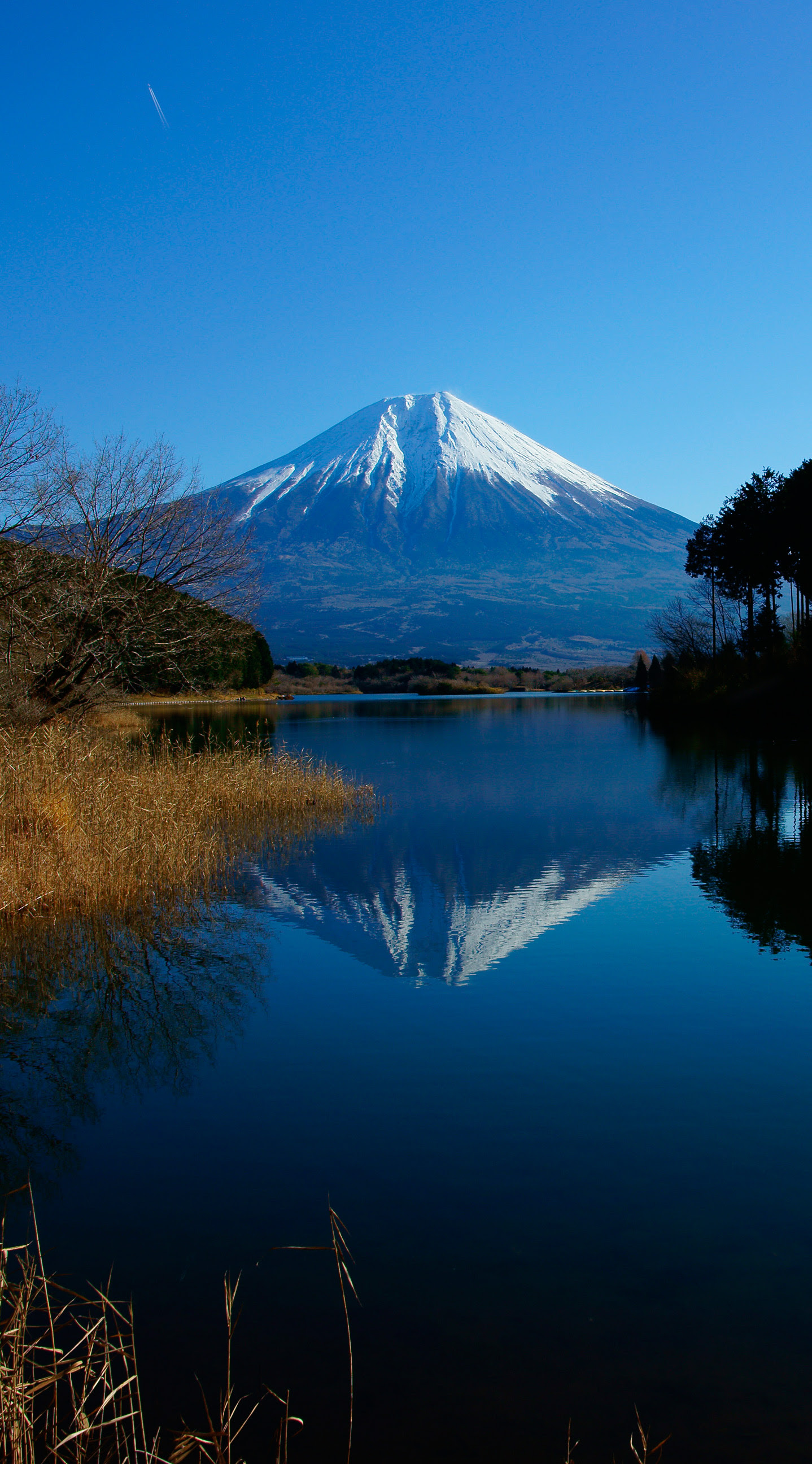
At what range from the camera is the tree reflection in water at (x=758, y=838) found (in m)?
8.39

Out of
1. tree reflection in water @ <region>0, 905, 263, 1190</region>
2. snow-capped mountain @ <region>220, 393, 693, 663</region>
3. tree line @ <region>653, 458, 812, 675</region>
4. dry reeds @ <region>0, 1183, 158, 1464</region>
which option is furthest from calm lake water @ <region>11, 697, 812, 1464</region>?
snow-capped mountain @ <region>220, 393, 693, 663</region>

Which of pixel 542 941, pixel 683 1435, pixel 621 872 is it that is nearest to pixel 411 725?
pixel 621 872

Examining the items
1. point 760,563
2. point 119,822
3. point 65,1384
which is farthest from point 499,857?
point 760,563

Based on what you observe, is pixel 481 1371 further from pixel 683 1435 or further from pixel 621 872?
pixel 621 872

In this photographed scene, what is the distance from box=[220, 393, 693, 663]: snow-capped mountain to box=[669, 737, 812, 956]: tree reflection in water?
124 m

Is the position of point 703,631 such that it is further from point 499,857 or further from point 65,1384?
point 65,1384

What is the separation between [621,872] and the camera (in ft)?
34.3

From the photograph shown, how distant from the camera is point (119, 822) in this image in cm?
988

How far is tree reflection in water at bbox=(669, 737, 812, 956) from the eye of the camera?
8.39 metres

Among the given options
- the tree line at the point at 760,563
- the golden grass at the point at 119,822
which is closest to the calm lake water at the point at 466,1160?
the golden grass at the point at 119,822

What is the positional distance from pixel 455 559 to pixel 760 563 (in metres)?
152

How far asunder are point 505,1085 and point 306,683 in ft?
278

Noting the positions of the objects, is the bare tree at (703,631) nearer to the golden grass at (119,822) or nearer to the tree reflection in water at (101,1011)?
the golden grass at (119,822)

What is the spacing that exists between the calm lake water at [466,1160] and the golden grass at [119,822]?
3.90ft
